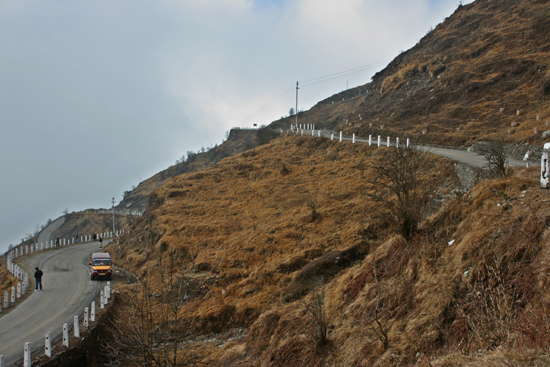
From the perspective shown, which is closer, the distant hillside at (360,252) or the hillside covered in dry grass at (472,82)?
the distant hillside at (360,252)

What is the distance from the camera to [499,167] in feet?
45.6

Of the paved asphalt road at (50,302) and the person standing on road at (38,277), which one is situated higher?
the person standing on road at (38,277)

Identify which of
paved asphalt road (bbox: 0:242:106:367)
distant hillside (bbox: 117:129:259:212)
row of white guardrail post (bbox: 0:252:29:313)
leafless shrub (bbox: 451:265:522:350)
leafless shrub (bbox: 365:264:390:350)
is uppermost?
distant hillside (bbox: 117:129:259:212)

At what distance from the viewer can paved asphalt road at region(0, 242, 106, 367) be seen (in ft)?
45.1

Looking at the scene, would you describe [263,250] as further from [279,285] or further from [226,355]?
[226,355]

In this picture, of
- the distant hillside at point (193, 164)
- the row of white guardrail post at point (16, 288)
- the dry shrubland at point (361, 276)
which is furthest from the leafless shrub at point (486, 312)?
the distant hillside at point (193, 164)

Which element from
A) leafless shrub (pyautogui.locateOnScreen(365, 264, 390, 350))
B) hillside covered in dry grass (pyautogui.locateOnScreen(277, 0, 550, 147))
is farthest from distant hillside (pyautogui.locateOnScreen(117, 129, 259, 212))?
leafless shrub (pyautogui.locateOnScreen(365, 264, 390, 350))

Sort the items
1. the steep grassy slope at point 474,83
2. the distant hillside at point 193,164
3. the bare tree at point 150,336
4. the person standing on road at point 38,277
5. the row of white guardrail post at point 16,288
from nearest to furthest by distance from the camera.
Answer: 1. the bare tree at point 150,336
2. the row of white guardrail post at point 16,288
3. the person standing on road at point 38,277
4. the steep grassy slope at point 474,83
5. the distant hillside at point 193,164

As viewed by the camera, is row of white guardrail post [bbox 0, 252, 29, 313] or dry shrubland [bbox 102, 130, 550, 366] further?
row of white guardrail post [bbox 0, 252, 29, 313]

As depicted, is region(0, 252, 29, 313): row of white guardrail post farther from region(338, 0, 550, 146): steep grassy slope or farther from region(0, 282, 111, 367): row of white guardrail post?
region(338, 0, 550, 146): steep grassy slope

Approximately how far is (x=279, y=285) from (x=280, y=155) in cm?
2334

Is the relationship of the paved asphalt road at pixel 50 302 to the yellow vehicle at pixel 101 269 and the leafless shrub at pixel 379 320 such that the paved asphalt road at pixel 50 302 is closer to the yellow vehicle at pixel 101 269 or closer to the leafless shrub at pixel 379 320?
the yellow vehicle at pixel 101 269

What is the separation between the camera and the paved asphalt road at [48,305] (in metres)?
13.8

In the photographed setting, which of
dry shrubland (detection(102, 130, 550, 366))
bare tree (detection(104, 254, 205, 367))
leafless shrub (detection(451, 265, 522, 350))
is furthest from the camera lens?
bare tree (detection(104, 254, 205, 367))
